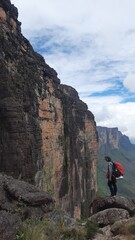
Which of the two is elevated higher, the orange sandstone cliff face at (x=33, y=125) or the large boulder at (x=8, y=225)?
the orange sandstone cliff face at (x=33, y=125)

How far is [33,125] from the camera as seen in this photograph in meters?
46.4

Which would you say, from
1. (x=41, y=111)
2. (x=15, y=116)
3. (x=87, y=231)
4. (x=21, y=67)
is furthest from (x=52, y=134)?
(x=87, y=231)

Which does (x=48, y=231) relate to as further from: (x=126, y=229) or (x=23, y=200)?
(x=126, y=229)

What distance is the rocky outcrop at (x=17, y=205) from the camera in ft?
34.1

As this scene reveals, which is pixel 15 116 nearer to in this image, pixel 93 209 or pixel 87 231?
pixel 93 209

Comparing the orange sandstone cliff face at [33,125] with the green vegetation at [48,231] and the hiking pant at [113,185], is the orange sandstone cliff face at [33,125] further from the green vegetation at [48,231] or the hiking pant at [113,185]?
the green vegetation at [48,231]

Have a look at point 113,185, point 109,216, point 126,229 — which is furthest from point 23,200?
point 113,185

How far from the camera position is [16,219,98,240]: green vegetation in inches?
402

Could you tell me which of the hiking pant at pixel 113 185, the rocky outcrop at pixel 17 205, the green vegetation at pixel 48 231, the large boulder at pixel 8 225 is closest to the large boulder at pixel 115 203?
the hiking pant at pixel 113 185

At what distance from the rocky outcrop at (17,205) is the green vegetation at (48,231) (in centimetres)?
26

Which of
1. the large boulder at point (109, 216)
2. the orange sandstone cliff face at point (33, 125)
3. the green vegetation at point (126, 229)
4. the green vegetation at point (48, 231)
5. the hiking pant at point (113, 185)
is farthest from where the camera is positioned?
the orange sandstone cliff face at point (33, 125)

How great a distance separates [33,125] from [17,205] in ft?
112

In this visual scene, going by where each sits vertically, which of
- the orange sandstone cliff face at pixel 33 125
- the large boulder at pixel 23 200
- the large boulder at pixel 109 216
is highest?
the orange sandstone cliff face at pixel 33 125

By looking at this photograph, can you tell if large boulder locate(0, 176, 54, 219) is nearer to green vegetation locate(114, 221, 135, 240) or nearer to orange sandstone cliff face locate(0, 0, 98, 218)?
green vegetation locate(114, 221, 135, 240)
